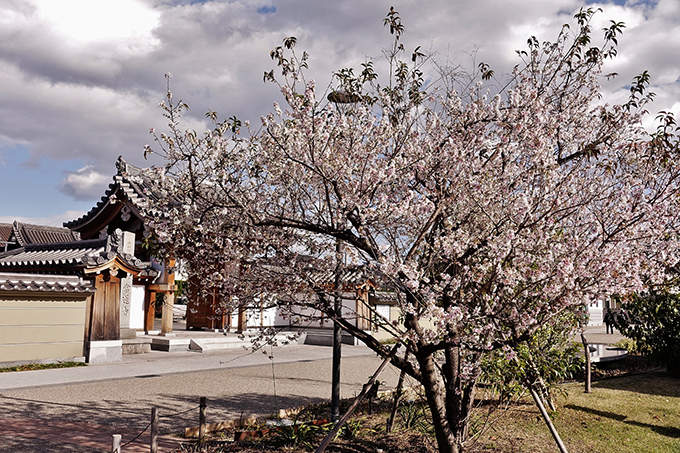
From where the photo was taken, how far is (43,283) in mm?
14289

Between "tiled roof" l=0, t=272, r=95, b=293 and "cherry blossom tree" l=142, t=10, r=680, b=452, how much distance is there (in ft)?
35.0

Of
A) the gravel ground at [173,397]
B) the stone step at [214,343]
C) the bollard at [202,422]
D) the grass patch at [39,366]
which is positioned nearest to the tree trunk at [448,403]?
the bollard at [202,422]

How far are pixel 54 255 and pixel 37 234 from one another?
1179cm

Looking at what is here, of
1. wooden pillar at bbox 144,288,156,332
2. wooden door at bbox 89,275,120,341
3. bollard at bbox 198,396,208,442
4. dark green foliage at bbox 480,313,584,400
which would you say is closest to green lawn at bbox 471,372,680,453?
dark green foliage at bbox 480,313,584,400

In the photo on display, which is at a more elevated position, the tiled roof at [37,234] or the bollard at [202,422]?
the tiled roof at [37,234]

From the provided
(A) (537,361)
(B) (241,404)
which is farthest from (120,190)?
(A) (537,361)

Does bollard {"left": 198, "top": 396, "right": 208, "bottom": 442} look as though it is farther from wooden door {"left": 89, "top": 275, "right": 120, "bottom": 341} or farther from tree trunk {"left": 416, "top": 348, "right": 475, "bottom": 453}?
wooden door {"left": 89, "top": 275, "right": 120, "bottom": 341}

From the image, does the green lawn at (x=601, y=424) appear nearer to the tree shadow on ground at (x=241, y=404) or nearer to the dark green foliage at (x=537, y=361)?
the dark green foliage at (x=537, y=361)

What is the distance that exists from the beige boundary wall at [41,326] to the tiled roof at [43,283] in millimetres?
305

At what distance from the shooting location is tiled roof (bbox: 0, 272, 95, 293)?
1359 centimetres

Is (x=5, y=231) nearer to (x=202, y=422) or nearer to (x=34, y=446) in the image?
(x=34, y=446)

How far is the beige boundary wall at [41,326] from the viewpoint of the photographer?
13.7 m

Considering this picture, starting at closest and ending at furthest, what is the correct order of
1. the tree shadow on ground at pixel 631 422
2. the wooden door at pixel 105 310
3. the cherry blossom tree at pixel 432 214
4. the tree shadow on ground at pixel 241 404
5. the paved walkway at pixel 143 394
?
the cherry blossom tree at pixel 432 214, the paved walkway at pixel 143 394, the tree shadow on ground at pixel 631 422, the tree shadow on ground at pixel 241 404, the wooden door at pixel 105 310

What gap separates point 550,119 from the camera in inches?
234
